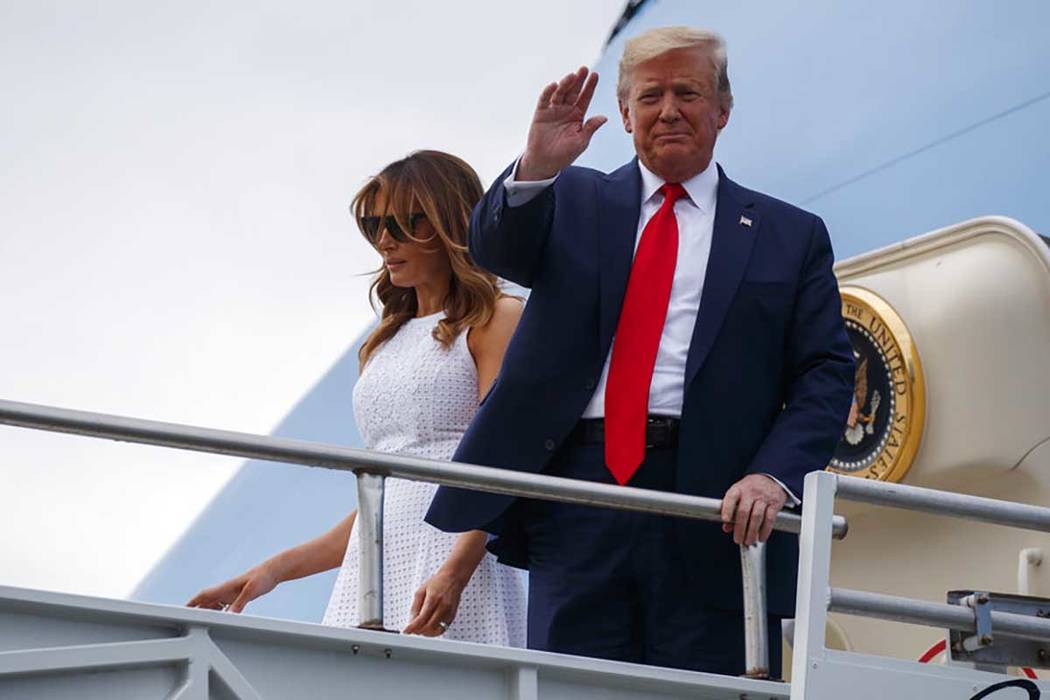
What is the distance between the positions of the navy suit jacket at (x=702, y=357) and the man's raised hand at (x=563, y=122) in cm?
13

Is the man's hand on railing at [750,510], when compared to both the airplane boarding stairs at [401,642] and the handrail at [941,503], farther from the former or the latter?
the handrail at [941,503]

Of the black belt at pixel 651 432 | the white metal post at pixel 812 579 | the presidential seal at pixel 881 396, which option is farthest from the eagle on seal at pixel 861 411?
the white metal post at pixel 812 579

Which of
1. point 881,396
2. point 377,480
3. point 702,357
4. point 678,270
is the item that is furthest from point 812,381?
point 881,396

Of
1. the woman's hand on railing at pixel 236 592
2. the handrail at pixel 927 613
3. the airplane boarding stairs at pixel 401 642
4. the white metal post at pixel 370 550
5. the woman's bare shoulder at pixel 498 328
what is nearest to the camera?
the airplane boarding stairs at pixel 401 642

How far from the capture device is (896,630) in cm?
533

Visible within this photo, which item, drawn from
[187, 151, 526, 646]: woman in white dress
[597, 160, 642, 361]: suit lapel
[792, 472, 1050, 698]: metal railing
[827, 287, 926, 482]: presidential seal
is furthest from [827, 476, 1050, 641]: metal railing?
[827, 287, 926, 482]: presidential seal

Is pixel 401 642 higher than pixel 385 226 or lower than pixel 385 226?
lower

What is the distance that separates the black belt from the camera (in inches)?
140

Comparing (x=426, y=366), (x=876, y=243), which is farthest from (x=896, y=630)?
(x=426, y=366)

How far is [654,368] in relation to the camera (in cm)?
361

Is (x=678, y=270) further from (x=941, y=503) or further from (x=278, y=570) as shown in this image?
(x=278, y=570)

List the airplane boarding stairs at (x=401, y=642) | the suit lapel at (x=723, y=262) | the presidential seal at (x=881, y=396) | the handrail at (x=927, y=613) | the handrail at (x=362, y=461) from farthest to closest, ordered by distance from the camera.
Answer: the presidential seal at (x=881, y=396)
the suit lapel at (x=723, y=262)
the handrail at (x=927, y=613)
the handrail at (x=362, y=461)
the airplane boarding stairs at (x=401, y=642)

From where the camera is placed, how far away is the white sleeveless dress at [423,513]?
411cm

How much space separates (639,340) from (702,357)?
0.13 metres
